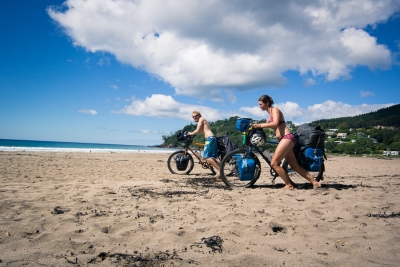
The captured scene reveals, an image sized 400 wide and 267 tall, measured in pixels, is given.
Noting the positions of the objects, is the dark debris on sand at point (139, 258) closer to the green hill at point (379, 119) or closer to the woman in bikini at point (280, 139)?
the woman in bikini at point (280, 139)

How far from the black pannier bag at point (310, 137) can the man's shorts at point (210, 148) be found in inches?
98.1

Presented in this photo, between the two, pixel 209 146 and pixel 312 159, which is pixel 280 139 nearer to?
pixel 312 159

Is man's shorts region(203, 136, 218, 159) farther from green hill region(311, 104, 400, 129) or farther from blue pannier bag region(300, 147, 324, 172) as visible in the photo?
green hill region(311, 104, 400, 129)

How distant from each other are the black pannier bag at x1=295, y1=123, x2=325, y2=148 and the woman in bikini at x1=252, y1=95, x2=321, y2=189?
45cm

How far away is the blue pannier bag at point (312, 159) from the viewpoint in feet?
18.0

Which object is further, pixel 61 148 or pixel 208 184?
pixel 61 148

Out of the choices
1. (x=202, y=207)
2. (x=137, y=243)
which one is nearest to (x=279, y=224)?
(x=202, y=207)

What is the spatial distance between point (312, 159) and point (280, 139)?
0.92m

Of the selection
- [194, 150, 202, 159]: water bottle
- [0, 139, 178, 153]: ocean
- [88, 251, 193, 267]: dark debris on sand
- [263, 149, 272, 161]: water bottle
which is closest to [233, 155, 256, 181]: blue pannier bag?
[263, 149, 272, 161]: water bottle

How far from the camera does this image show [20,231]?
8.79 feet

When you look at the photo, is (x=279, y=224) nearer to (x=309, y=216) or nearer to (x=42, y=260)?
(x=309, y=216)

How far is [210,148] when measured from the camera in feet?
23.7

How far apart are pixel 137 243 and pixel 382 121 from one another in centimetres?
11099

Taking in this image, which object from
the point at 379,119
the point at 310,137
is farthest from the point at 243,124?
the point at 379,119
